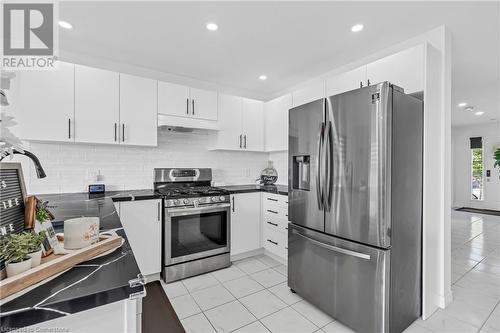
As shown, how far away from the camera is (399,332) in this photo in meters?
1.77

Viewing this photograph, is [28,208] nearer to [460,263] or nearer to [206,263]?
[206,263]

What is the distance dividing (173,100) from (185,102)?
16cm

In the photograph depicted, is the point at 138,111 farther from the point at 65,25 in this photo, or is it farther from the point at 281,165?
the point at 281,165

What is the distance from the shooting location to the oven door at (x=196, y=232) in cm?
263

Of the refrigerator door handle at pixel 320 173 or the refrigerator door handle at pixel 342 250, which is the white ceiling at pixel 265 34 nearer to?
the refrigerator door handle at pixel 320 173

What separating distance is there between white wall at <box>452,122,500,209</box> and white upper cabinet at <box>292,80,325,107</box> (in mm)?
6874

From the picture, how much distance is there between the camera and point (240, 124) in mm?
3592

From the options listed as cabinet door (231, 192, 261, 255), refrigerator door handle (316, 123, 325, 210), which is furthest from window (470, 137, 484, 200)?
refrigerator door handle (316, 123, 325, 210)

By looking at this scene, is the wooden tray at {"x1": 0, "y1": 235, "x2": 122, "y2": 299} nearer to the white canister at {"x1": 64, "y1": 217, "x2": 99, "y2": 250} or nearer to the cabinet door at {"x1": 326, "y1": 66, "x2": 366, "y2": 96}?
the white canister at {"x1": 64, "y1": 217, "x2": 99, "y2": 250}

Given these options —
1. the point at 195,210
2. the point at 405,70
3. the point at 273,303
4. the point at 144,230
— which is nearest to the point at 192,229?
the point at 195,210

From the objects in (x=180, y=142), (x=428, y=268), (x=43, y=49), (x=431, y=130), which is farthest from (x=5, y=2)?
(x=428, y=268)

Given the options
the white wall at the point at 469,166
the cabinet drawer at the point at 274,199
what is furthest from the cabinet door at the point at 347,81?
the white wall at the point at 469,166

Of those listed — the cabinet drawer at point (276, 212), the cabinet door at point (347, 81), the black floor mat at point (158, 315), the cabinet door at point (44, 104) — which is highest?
the cabinet door at point (347, 81)

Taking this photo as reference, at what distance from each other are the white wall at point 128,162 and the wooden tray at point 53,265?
2.26 metres
